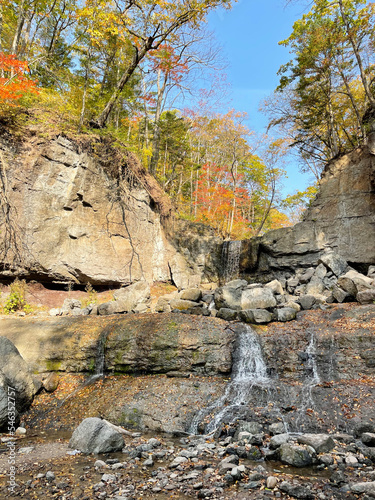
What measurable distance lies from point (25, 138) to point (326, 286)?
47.2ft

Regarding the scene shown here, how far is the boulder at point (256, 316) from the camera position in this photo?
906 centimetres

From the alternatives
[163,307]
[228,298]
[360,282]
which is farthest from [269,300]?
[163,307]

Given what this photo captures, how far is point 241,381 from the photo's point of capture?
7.28 metres

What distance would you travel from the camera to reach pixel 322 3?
48.3ft

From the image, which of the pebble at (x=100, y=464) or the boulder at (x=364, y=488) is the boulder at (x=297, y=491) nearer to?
the boulder at (x=364, y=488)

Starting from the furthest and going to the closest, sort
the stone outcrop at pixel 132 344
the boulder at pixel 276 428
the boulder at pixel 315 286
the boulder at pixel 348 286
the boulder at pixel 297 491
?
the boulder at pixel 315 286, the boulder at pixel 348 286, the stone outcrop at pixel 132 344, the boulder at pixel 276 428, the boulder at pixel 297 491

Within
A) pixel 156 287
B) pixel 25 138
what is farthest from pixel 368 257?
pixel 25 138

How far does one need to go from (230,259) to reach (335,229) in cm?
605

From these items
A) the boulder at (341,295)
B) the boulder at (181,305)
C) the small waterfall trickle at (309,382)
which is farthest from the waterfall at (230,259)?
the small waterfall trickle at (309,382)

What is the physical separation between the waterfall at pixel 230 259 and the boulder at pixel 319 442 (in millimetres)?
12725

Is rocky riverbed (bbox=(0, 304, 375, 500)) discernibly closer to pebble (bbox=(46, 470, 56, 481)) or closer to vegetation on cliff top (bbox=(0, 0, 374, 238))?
pebble (bbox=(46, 470, 56, 481))

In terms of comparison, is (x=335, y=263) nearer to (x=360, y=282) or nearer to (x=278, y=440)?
(x=360, y=282)

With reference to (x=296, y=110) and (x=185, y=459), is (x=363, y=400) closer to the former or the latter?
(x=185, y=459)

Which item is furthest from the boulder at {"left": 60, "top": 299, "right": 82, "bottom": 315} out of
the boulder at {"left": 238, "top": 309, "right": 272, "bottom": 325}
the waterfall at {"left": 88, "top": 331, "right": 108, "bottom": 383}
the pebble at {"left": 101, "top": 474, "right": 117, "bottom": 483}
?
the pebble at {"left": 101, "top": 474, "right": 117, "bottom": 483}
